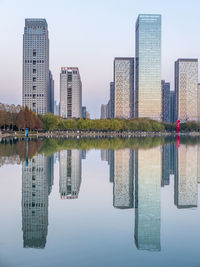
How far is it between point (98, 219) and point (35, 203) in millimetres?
3101

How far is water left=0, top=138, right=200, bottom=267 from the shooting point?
25.1 ft

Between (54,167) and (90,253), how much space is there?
1498cm

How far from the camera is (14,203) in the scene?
1271 centimetres

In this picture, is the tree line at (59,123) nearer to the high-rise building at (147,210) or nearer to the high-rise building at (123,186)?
the high-rise building at (123,186)

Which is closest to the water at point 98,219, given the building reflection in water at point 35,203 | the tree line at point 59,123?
the building reflection in water at point 35,203

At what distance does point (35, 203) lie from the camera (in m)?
12.7

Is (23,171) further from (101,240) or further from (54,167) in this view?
(101,240)

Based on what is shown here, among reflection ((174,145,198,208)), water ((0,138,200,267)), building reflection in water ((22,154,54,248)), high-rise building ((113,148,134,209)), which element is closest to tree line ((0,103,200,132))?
high-rise building ((113,148,134,209))

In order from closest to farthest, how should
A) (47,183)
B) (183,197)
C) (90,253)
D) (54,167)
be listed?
(90,253) → (183,197) → (47,183) → (54,167)

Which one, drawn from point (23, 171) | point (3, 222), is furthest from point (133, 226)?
point (23, 171)

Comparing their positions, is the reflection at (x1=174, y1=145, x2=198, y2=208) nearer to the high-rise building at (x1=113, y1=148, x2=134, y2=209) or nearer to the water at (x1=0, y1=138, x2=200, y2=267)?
the water at (x1=0, y1=138, x2=200, y2=267)

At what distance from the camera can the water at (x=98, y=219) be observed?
765 centimetres

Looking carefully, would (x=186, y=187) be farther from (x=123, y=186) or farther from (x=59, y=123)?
(x=59, y=123)

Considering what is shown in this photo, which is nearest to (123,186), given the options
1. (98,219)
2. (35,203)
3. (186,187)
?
(186,187)
